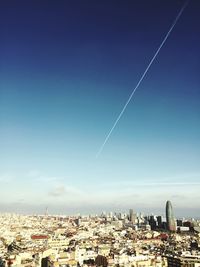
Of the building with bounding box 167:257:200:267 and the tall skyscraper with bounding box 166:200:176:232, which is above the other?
the tall skyscraper with bounding box 166:200:176:232

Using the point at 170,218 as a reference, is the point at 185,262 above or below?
below

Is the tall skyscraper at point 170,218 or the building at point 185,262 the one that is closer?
the building at point 185,262

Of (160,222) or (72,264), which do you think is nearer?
(72,264)

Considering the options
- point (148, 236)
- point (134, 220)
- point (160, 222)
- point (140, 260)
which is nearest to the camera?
point (140, 260)

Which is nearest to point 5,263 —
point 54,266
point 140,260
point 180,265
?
point 54,266

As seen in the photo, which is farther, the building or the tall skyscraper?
the tall skyscraper

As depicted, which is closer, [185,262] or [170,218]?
[185,262]

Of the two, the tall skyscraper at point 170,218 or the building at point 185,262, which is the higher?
the tall skyscraper at point 170,218

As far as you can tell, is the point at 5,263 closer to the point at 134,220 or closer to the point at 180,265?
the point at 180,265

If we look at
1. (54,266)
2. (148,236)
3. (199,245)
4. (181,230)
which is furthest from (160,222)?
(54,266)

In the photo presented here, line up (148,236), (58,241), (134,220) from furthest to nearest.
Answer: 1. (134,220)
2. (148,236)
3. (58,241)
